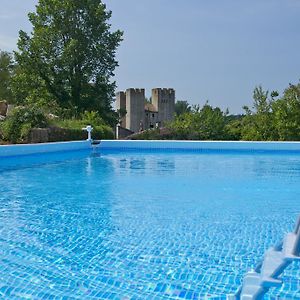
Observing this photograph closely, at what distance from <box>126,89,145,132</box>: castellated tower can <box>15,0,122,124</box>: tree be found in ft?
79.1

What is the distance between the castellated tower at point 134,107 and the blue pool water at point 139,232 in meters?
41.6

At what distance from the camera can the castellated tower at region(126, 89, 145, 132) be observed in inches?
1983

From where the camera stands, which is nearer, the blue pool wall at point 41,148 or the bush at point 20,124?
the blue pool wall at point 41,148

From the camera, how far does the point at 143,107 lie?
50.8 metres

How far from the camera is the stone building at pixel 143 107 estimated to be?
50.6 metres

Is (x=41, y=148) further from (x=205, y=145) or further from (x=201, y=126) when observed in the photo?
(x=201, y=126)

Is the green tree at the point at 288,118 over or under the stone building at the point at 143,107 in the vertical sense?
under

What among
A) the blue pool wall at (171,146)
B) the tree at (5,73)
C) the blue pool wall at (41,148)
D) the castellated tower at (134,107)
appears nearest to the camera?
the blue pool wall at (41,148)

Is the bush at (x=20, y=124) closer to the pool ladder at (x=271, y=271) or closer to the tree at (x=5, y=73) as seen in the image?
A: the pool ladder at (x=271, y=271)

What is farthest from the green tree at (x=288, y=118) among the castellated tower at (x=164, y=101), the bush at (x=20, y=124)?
the castellated tower at (x=164, y=101)

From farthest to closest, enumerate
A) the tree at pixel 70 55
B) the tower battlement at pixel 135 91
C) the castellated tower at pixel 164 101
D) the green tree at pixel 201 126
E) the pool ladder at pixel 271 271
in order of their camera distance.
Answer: the castellated tower at pixel 164 101 → the tower battlement at pixel 135 91 → the tree at pixel 70 55 → the green tree at pixel 201 126 → the pool ladder at pixel 271 271

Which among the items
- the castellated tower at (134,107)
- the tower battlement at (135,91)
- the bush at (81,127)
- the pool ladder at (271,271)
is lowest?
the pool ladder at (271,271)

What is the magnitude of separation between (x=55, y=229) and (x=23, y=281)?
1.45 meters

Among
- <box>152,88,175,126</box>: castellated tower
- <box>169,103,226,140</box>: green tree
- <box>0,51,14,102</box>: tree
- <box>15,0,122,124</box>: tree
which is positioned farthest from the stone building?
<box>169,103,226,140</box>: green tree
